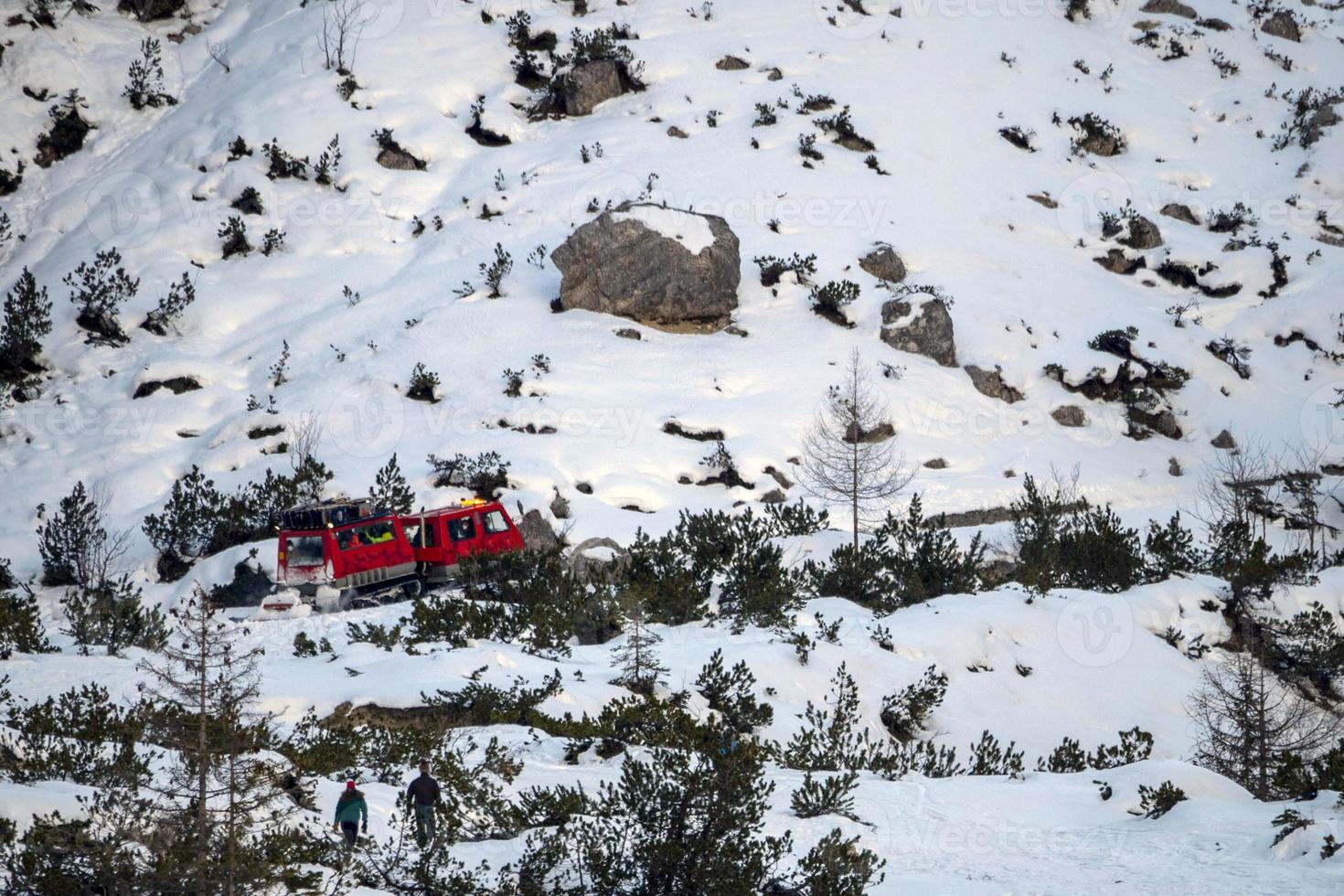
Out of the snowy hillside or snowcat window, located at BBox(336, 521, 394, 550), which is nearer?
the snowy hillside

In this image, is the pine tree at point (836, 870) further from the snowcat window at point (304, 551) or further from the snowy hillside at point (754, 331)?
the snowcat window at point (304, 551)

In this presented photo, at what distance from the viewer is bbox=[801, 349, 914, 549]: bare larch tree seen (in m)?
24.1

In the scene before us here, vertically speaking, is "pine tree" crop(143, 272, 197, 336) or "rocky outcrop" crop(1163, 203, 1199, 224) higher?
"pine tree" crop(143, 272, 197, 336)

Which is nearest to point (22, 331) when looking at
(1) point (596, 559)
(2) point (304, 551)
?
(2) point (304, 551)

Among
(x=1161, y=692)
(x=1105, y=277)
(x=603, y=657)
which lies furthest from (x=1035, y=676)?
(x=1105, y=277)

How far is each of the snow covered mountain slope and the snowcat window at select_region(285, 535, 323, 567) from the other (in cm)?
574

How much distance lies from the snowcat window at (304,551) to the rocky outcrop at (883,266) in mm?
22263

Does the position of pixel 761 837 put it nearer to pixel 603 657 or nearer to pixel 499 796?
pixel 499 796

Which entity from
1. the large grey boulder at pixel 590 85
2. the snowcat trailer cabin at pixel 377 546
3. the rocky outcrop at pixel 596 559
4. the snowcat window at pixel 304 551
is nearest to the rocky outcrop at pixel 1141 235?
the large grey boulder at pixel 590 85

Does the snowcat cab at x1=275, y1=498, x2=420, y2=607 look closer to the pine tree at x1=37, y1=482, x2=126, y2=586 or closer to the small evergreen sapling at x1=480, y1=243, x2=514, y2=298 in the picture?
the pine tree at x1=37, y1=482, x2=126, y2=586

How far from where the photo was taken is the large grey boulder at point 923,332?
3117 cm

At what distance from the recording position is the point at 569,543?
2177cm

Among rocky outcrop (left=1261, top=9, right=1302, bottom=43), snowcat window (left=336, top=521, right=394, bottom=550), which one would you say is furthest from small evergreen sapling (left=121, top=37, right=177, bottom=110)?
rocky outcrop (left=1261, top=9, right=1302, bottom=43)

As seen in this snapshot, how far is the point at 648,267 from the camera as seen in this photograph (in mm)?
29922
